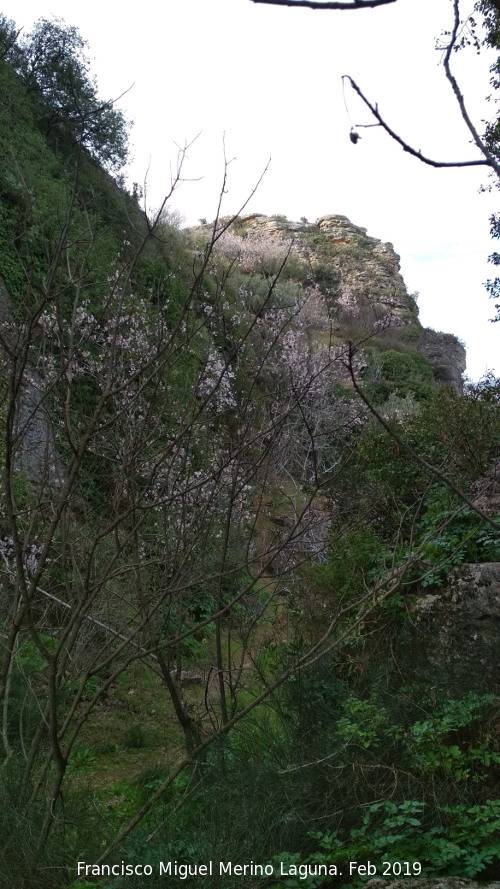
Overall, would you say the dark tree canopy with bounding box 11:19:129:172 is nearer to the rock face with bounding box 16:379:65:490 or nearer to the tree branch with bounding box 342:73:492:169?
the rock face with bounding box 16:379:65:490

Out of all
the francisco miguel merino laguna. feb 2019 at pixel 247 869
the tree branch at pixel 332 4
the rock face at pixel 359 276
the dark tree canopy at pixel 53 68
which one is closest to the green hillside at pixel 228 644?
the francisco miguel merino laguna. feb 2019 at pixel 247 869

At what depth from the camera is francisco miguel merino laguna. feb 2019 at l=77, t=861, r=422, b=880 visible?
2.67 meters

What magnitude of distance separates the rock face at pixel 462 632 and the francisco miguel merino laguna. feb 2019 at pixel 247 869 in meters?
1.25

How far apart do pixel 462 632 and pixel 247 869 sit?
209 centimetres

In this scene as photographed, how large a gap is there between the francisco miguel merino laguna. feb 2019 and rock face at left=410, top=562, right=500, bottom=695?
1.25 metres

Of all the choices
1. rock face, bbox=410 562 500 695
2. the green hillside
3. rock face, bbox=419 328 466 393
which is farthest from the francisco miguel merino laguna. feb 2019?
rock face, bbox=419 328 466 393

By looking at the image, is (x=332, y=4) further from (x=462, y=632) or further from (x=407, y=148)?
(x=462, y=632)

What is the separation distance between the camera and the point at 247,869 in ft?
9.11

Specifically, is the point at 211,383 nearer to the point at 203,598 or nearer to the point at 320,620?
the point at 203,598

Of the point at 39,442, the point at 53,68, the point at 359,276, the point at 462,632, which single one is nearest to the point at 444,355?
the point at 359,276

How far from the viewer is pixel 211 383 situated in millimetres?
12391

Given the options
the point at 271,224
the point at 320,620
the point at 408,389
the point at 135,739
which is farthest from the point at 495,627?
the point at 271,224

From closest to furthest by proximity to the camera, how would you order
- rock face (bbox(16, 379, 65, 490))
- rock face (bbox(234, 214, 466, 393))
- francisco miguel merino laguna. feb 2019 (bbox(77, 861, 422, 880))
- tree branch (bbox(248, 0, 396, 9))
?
tree branch (bbox(248, 0, 396, 9))
francisco miguel merino laguna. feb 2019 (bbox(77, 861, 422, 880))
rock face (bbox(16, 379, 65, 490))
rock face (bbox(234, 214, 466, 393))

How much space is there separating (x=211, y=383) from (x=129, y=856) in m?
10.1
